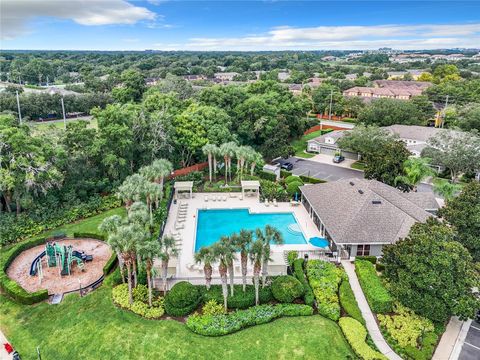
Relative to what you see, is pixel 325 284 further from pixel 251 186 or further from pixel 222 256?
pixel 251 186

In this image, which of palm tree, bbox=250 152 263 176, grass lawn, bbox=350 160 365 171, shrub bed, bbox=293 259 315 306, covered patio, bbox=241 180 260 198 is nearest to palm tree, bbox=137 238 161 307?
shrub bed, bbox=293 259 315 306

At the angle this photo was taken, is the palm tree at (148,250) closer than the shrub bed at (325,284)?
Yes

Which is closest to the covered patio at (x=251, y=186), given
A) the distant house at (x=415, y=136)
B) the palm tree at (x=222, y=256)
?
the palm tree at (x=222, y=256)

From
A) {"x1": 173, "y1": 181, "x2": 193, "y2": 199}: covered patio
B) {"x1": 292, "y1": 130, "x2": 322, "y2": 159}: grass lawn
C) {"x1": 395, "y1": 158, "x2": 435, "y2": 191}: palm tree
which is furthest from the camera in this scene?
{"x1": 292, "y1": 130, "x2": 322, "y2": 159}: grass lawn

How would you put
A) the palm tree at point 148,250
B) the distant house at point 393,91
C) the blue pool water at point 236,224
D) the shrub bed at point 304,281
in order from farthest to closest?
the distant house at point 393,91 < the blue pool water at point 236,224 < the shrub bed at point 304,281 < the palm tree at point 148,250

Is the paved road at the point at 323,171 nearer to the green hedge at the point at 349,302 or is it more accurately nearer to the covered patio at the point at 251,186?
the covered patio at the point at 251,186

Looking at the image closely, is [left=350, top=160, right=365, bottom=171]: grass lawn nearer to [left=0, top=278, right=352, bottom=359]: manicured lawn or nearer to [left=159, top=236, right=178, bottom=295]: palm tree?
[left=0, top=278, right=352, bottom=359]: manicured lawn

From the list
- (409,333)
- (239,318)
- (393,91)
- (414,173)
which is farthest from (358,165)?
(393,91)
